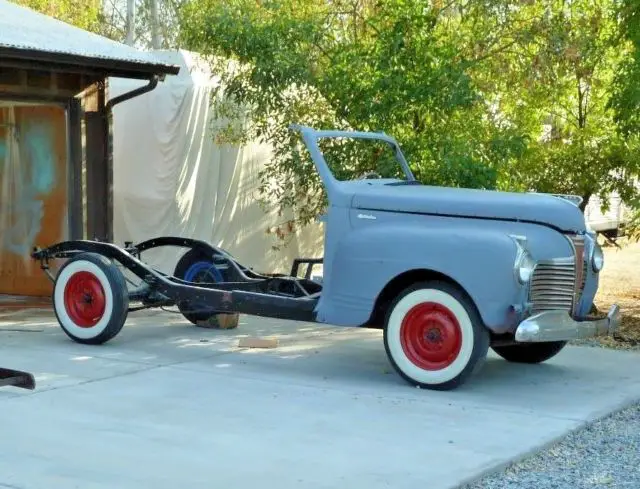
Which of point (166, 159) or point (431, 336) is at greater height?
point (166, 159)

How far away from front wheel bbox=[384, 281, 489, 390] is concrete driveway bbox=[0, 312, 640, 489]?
15 cm

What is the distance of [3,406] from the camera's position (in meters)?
7.06

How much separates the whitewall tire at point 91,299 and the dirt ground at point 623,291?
14.8 feet

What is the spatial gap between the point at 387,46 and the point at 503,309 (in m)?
4.07

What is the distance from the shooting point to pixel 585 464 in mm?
6180

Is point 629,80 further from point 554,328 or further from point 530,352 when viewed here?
point 554,328

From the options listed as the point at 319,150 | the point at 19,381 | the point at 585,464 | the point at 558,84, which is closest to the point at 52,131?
the point at 319,150

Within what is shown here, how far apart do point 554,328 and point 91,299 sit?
4.00m

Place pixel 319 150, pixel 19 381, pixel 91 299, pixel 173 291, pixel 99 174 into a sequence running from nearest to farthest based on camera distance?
pixel 19 381 → pixel 319 150 → pixel 173 291 → pixel 91 299 → pixel 99 174

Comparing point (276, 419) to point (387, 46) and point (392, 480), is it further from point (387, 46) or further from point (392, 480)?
point (387, 46)

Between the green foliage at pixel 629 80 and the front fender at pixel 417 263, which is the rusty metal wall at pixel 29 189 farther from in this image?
the green foliage at pixel 629 80

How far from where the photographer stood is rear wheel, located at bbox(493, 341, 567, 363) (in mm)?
9039

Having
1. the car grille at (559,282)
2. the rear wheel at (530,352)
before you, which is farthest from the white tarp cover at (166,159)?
the car grille at (559,282)

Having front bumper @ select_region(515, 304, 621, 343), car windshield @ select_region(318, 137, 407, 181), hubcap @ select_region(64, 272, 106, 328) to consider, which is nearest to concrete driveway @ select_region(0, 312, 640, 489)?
hubcap @ select_region(64, 272, 106, 328)
